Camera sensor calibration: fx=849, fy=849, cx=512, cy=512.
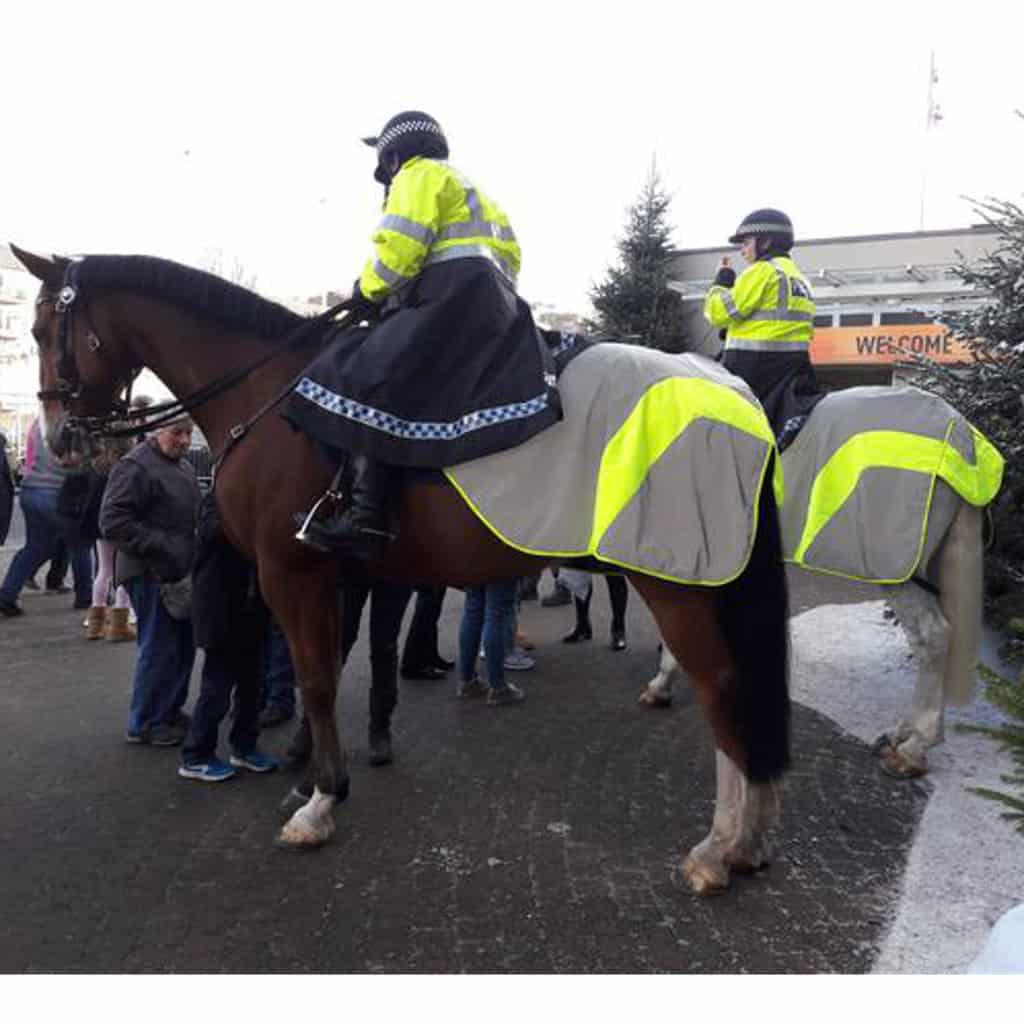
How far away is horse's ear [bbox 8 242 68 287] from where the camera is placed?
156 inches

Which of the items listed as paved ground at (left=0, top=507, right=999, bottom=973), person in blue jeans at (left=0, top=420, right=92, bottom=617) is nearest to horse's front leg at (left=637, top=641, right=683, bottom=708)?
paved ground at (left=0, top=507, right=999, bottom=973)

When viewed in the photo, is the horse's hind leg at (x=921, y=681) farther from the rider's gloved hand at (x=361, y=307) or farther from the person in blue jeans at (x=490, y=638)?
the rider's gloved hand at (x=361, y=307)

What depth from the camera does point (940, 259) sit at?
2216 cm

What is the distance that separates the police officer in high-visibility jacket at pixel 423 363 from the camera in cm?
332

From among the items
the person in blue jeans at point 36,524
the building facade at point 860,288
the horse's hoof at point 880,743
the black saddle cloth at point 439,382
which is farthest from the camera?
the building facade at point 860,288

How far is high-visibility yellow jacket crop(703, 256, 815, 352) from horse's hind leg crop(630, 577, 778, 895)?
8.19 ft

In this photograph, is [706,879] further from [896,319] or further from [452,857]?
[896,319]

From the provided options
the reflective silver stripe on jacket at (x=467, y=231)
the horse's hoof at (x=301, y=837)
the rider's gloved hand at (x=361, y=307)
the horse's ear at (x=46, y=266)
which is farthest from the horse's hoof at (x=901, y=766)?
the horse's ear at (x=46, y=266)

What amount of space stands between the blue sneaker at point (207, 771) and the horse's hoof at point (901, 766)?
361cm

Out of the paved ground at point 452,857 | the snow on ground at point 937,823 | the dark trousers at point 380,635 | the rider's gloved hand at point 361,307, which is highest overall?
the rider's gloved hand at point 361,307

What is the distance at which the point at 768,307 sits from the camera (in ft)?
17.1

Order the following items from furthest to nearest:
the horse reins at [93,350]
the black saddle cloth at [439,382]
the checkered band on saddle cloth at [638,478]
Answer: the horse reins at [93,350]
the black saddle cloth at [439,382]
the checkered band on saddle cloth at [638,478]

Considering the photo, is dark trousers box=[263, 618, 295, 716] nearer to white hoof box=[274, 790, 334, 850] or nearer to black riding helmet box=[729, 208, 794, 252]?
white hoof box=[274, 790, 334, 850]

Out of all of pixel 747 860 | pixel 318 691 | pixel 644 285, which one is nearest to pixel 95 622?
pixel 318 691
